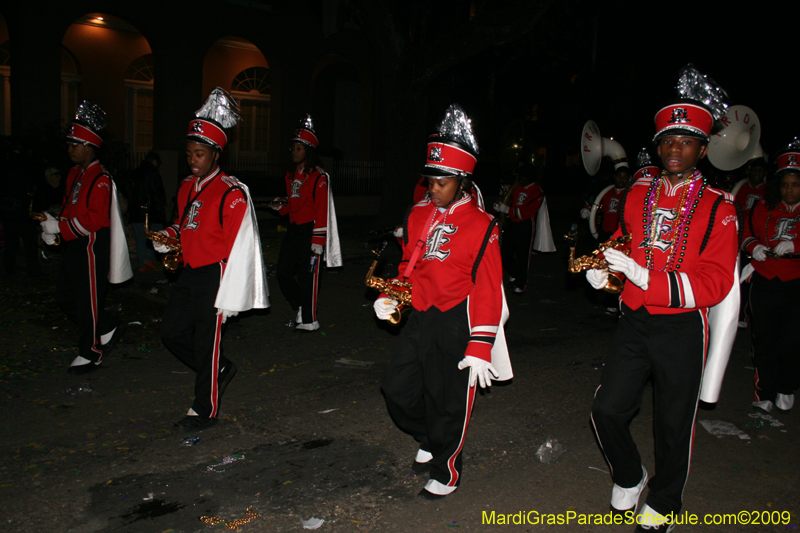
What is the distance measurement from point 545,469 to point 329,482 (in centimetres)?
148

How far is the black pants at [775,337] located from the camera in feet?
17.6

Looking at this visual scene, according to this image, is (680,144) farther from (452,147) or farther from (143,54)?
(143,54)

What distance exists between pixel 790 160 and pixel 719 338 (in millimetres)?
2764

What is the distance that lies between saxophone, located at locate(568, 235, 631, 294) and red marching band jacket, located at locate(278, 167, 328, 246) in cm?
416

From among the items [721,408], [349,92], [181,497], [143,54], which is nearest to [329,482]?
[181,497]

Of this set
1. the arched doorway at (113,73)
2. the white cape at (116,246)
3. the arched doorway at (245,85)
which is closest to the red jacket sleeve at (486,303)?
the white cape at (116,246)

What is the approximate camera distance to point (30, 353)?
20.7ft

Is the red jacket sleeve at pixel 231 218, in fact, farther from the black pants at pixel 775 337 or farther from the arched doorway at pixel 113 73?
the arched doorway at pixel 113 73

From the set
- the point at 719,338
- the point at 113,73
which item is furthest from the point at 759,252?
the point at 113,73

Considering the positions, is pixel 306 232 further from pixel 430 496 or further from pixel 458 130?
pixel 430 496

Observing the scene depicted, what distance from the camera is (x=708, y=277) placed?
326cm

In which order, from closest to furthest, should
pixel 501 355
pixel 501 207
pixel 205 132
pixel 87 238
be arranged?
pixel 501 355 → pixel 205 132 → pixel 87 238 → pixel 501 207

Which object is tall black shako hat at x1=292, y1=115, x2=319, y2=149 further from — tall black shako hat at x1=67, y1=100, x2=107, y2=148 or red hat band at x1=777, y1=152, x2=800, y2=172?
red hat band at x1=777, y1=152, x2=800, y2=172

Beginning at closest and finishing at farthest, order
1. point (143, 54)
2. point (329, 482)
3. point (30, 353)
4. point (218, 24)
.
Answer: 1. point (329, 482)
2. point (30, 353)
3. point (218, 24)
4. point (143, 54)
